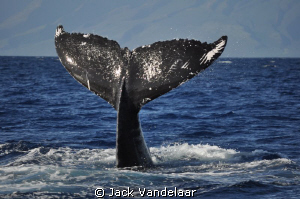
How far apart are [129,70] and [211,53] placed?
137 centimetres

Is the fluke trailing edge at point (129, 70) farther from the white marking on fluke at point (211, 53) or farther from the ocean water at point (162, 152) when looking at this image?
the ocean water at point (162, 152)

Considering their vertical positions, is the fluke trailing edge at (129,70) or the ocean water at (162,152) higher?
the fluke trailing edge at (129,70)

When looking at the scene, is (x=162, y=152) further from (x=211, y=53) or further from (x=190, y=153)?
(x=211, y=53)

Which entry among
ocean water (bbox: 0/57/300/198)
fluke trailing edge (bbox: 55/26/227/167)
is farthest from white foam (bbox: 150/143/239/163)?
fluke trailing edge (bbox: 55/26/227/167)

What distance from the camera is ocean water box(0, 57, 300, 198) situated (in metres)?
6.79

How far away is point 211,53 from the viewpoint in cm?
663

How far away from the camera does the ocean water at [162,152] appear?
6.79m

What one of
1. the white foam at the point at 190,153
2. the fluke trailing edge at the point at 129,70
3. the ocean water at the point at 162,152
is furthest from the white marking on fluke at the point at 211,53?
the white foam at the point at 190,153

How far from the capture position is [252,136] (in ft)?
39.1

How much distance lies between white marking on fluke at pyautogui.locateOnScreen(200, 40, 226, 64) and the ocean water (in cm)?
180

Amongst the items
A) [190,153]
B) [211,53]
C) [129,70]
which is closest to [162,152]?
[190,153]

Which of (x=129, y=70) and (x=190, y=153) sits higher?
(x=129, y=70)

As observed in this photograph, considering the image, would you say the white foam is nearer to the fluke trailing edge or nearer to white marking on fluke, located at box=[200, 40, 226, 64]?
the fluke trailing edge

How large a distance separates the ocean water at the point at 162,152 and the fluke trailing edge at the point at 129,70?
0.56 metres
